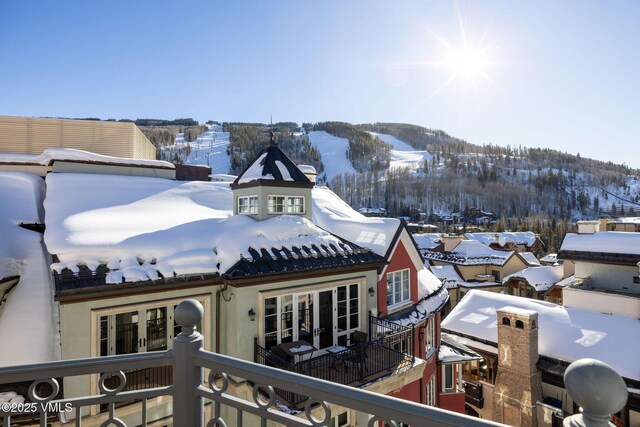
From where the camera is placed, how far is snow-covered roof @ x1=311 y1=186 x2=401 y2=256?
11.1 m

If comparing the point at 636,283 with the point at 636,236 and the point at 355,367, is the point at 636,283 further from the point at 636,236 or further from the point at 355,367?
the point at 355,367

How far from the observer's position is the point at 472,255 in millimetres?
38281

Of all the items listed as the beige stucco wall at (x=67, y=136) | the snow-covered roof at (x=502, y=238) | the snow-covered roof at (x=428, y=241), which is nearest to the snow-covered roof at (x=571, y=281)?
the snow-covered roof at (x=428, y=241)

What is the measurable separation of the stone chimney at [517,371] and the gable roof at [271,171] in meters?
11.3

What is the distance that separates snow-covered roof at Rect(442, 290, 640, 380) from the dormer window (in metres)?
12.4

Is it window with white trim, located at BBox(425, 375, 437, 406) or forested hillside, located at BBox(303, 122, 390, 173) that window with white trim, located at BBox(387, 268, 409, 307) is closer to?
window with white trim, located at BBox(425, 375, 437, 406)

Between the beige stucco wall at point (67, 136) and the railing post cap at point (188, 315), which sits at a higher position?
the beige stucco wall at point (67, 136)

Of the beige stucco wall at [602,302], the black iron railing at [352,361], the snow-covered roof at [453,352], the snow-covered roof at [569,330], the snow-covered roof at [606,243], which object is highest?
the snow-covered roof at [606,243]

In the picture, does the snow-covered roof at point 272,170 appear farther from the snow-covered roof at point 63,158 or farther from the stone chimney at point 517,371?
the stone chimney at point 517,371

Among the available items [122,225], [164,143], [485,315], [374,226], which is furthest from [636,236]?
[164,143]

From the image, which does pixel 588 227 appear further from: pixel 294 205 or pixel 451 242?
pixel 294 205

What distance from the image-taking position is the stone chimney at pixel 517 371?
1411 centimetres

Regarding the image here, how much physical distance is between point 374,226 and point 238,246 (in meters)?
5.33

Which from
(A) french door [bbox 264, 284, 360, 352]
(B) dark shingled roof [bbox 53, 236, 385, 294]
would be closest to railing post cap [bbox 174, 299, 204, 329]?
(B) dark shingled roof [bbox 53, 236, 385, 294]
